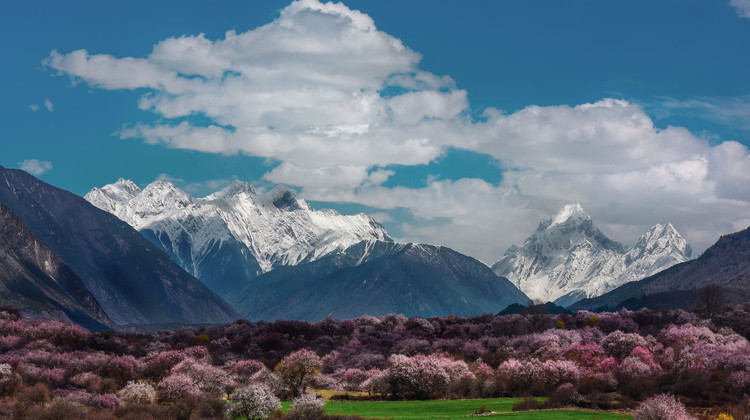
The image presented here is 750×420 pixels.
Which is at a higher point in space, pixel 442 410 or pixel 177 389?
pixel 177 389

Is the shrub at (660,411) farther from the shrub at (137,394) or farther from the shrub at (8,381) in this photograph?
the shrub at (8,381)

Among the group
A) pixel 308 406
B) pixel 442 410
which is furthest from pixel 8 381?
pixel 442 410

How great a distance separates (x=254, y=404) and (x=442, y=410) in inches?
637

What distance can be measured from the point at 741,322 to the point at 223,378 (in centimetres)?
Result: 9419

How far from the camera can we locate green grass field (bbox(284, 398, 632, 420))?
53.9 m

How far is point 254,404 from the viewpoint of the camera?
53.7m

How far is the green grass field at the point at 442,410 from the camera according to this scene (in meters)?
53.9

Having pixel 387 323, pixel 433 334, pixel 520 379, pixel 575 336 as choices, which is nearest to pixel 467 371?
pixel 520 379

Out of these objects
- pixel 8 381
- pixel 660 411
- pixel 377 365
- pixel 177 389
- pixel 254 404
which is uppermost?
pixel 8 381

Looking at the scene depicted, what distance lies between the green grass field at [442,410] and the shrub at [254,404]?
19.0 feet

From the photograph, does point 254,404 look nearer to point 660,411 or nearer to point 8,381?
point 660,411

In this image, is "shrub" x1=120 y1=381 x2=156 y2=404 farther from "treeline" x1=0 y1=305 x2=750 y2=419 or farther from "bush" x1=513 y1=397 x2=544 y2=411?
"bush" x1=513 y1=397 x2=544 y2=411

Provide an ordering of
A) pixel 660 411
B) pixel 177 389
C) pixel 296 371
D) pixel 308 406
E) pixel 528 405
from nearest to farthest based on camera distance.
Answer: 1. pixel 660 411
2. pixel 308 406
3. pixel 528 405
4. pixel 177 389
5. pixel 296 371

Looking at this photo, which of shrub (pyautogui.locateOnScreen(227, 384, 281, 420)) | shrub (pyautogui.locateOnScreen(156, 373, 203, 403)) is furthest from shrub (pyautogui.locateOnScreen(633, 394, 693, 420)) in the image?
shrub (pyautogui.locateOnScreen(156, 373, 203, 403))
